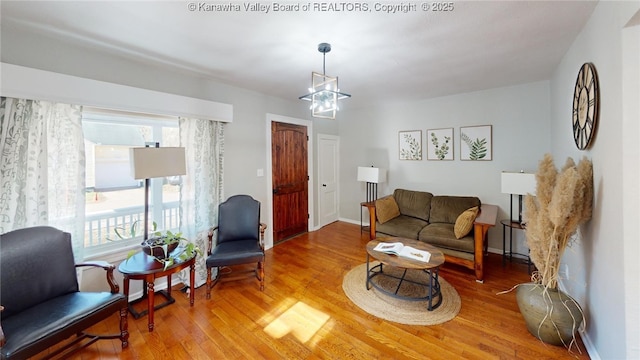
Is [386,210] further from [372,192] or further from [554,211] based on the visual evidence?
[554,211]

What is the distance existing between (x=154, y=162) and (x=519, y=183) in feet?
13.2

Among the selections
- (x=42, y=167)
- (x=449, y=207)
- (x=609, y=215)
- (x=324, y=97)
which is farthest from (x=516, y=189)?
(x=42, y=167)

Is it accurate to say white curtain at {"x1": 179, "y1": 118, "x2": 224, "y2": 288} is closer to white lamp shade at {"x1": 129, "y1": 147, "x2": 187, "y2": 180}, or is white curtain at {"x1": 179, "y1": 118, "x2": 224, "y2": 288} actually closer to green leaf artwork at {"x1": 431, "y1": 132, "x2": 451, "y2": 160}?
white lamp shade at {"x1": 129, "y1": 147, "x2": 187, "y2": 180}

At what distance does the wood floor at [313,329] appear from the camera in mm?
1807

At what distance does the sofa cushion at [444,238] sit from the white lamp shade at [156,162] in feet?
10.0

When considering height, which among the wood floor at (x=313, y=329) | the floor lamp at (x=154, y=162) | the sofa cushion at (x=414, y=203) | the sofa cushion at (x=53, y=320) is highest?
the floor lamp at (x=154, y=162)

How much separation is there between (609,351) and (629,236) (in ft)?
2.57

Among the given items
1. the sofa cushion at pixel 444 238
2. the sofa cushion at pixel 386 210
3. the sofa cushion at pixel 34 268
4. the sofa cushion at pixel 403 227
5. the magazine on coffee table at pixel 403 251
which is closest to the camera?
the sofa cushion at pixel 34 268

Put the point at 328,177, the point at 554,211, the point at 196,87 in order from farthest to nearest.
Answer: the point at 328,177 < the point at 196,87 < the point at 554,211

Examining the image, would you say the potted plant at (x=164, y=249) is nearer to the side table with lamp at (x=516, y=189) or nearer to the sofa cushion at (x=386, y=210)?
the sofa cushion at (x=386, y=210)

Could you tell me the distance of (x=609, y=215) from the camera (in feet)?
4.89

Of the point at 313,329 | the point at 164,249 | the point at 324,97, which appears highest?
the point at 324,97

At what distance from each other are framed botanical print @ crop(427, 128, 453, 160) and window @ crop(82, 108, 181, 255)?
377 centimetres

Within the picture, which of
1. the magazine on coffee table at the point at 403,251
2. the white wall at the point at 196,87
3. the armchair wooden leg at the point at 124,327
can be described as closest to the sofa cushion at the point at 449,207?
the magazine on coffee table at the point at 403,251
